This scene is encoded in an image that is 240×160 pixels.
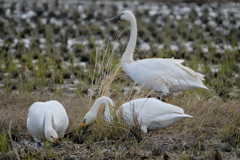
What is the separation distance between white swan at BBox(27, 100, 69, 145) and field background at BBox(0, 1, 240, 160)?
0.57ft

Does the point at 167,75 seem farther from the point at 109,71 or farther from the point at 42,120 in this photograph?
the point at 109,71

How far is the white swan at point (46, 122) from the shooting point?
510 centimetres

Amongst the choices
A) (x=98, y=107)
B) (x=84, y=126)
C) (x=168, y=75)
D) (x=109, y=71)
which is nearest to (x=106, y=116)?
(x=98, y=107)

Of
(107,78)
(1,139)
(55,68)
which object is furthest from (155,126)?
(55,68)

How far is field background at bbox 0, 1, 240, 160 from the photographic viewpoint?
518cm

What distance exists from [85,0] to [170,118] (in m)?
15.6

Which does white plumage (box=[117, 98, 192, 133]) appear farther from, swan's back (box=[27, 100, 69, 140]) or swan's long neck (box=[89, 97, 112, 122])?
swan's back (box=[27, 100, 69, 140])

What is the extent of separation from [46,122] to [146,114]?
3.96 ft

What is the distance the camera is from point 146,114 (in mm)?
5477

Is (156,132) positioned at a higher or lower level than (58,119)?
lower

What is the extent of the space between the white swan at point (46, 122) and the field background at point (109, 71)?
6.9 inches

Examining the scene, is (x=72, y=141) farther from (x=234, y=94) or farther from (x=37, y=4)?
(x=37, y=4)

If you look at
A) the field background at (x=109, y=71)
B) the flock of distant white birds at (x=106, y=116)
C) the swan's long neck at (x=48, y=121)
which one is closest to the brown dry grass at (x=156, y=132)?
the field background at (x=109, y=71)

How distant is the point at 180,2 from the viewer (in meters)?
20.2
